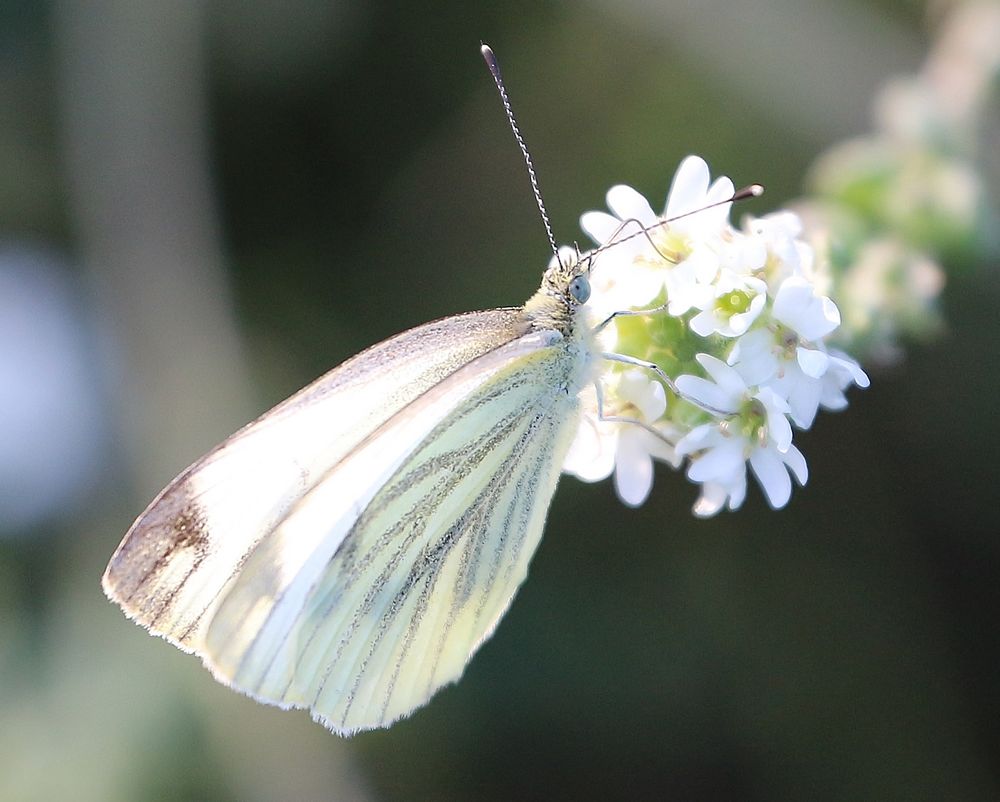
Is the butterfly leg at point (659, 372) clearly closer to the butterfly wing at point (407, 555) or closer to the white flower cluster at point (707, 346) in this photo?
the white flower cluster at point (707, 346)

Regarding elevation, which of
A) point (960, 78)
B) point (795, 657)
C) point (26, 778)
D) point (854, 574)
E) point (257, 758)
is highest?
point (960, 78)

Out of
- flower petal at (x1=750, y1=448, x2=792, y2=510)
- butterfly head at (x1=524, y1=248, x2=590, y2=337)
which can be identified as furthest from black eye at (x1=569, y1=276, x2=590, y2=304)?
flower petal at (x1=750, y1=448, x2=792, y2=510)

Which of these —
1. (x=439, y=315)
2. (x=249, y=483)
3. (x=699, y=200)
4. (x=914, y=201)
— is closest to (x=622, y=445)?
(x=699, y=200)

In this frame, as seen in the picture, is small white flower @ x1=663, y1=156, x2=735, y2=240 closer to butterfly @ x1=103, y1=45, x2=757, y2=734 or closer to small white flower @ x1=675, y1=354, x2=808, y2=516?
butterfly @ x1=103, y1=45, x2=757, y2=734

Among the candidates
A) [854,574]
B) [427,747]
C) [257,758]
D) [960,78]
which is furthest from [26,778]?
[960,78]

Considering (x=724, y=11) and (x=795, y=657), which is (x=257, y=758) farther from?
(x=724, y=11)

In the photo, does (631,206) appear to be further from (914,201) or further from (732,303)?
(914,201)
